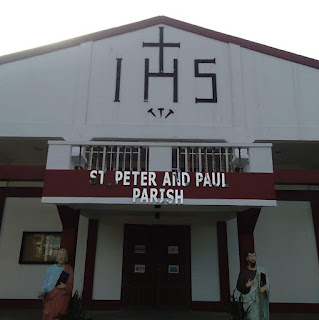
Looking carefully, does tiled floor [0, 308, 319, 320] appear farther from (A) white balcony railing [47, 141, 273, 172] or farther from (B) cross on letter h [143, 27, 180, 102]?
(B) cross on letter h [143, 27, 180, 102]

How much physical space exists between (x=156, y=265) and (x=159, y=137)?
406cm

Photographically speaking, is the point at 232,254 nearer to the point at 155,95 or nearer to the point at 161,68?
the point at 155,95

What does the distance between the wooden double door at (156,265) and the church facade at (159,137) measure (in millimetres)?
31

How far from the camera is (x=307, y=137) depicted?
31.4ft

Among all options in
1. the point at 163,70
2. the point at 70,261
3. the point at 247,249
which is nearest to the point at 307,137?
the point at 247,249

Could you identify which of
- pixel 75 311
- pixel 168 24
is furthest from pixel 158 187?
pixel 168 24

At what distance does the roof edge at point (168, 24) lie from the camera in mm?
10227

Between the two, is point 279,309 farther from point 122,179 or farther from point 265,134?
point 122,179

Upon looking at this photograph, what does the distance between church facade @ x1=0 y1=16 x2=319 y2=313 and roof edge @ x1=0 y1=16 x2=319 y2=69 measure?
0.10 ft

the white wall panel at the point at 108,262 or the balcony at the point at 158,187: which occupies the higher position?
the balcony at the point at 158,187

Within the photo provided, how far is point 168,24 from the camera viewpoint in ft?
35.2

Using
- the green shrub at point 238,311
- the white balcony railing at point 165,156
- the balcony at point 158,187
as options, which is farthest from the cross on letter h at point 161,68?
the green shrub at point 238,311

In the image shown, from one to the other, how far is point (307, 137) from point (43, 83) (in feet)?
25.0

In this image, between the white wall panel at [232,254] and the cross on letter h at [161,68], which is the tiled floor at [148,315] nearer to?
the white wall panel at [232,254]
